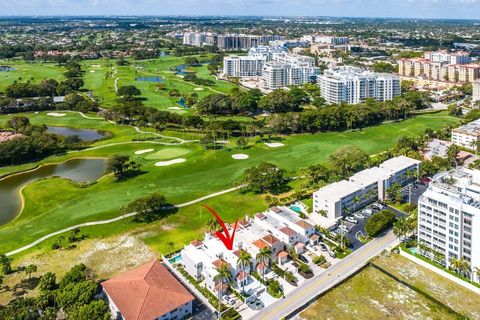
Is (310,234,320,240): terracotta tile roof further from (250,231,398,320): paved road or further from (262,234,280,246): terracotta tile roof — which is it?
(262,234,280,246): terracotta tile roof

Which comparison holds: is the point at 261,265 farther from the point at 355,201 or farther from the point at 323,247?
the point at 355,201

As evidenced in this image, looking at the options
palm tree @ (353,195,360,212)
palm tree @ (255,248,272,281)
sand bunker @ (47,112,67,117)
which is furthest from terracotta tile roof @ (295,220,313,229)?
sand bunker @ (47,112,67,117)

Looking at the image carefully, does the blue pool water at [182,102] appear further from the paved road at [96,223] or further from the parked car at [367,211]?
the parked car at [367,211]

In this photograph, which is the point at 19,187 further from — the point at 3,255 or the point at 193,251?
the point at 193,251

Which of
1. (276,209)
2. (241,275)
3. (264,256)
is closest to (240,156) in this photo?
(276,209)

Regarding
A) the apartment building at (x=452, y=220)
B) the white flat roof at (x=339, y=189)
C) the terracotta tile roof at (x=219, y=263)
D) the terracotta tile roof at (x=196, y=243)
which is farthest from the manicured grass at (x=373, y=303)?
the white flat roof at (x=339, y=189)
